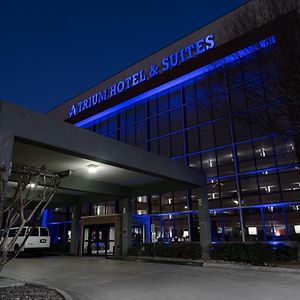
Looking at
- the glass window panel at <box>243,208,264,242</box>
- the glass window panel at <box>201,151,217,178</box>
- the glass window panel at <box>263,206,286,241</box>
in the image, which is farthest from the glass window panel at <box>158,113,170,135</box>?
the glass window panel at <box>263,206,286,241</box>

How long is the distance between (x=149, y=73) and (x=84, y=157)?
1773cm

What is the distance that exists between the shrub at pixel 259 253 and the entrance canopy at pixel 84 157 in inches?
171

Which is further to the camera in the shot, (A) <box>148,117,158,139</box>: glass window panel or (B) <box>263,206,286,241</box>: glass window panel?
(A) <box>148,117,158,139</box>: glass window panel

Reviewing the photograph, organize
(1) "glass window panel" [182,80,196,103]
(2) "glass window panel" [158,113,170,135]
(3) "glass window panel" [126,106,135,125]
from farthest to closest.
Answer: (3) "glass window panel" [126,106,135,125] < (2) "glass window panel" [158,113,170,135] < (1) "glass window panel" [182,80,196,103]

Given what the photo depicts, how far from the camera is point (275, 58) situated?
1146 cm

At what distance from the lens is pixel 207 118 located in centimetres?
2334

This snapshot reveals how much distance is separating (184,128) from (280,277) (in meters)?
15.1

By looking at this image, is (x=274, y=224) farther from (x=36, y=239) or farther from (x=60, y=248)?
(x=60, y=248)

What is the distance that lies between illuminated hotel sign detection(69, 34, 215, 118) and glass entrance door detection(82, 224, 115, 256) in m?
13.0

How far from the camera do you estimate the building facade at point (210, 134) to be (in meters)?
17.0

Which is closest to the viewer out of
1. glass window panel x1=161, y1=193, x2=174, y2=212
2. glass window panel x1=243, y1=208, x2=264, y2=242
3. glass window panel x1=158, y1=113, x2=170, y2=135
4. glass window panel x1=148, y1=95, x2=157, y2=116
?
glass window panel x1=243, y1=208, x2=264, y2=242

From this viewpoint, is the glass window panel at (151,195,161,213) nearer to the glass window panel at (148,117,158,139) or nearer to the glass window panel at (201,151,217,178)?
the glass window panel at (201,151,217,178)

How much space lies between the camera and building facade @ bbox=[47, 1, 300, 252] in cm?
1700

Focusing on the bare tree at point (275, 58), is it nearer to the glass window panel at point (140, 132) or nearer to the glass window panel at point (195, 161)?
the glass window panel at point (195, 161)
